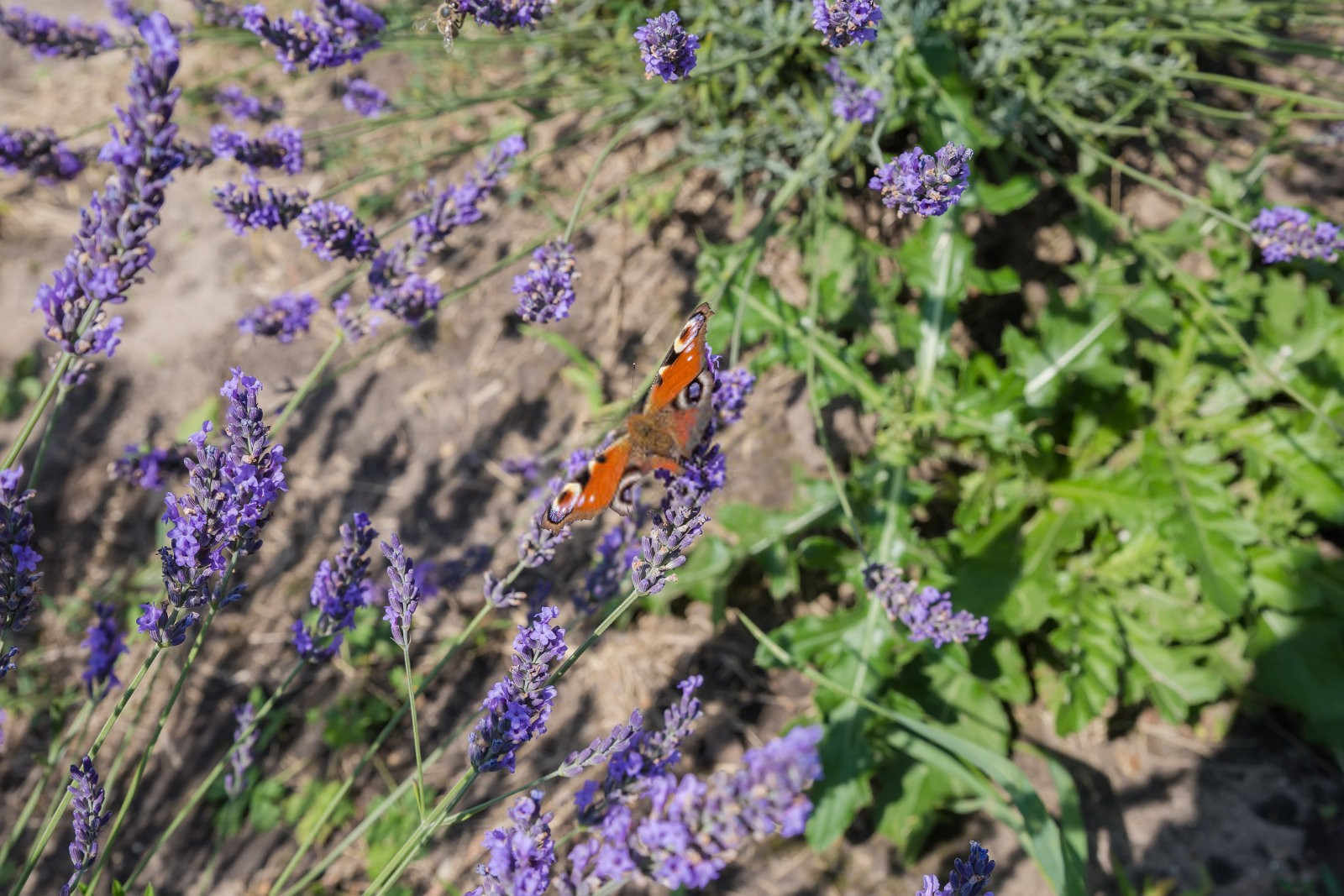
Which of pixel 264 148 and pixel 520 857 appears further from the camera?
pixel 264 148

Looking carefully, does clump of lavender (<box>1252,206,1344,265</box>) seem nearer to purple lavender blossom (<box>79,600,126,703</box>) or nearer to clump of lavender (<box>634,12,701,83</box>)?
clump of lavender (<box>634,12,701,83</box>)

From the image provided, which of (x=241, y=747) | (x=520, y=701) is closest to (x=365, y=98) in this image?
(x=241, y=747)

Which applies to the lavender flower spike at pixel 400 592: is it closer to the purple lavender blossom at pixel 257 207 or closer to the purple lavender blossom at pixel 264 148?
the purple lavender blossom at pixel 257 207

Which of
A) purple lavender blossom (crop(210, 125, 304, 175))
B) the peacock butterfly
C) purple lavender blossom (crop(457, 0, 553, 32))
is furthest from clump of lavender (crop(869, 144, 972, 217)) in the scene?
purple lavender blossom (crop(210, 125, 304, 175))

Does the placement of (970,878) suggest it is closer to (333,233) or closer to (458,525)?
(333,233)

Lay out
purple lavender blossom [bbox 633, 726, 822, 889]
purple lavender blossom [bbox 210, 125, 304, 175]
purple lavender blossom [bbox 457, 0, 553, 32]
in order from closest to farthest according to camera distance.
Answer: purple lavender blossom [bbox 633, 726, 822, 889] → purple lavender blossom [bbox 457, 0, 553, 32] → purple lavender blossom [bbox 210, 125, 304, 175]

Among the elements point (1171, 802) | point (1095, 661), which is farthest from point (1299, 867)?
point (1095, 661)

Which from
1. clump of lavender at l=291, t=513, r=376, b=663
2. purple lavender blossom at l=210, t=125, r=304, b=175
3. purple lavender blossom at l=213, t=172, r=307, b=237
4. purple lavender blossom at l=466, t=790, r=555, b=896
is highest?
purple lavender blossom at l=210, t=125, r=304, b=175
